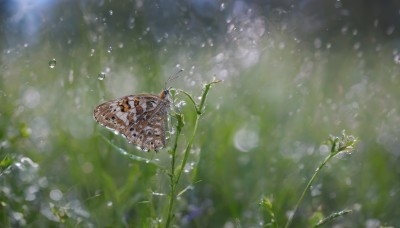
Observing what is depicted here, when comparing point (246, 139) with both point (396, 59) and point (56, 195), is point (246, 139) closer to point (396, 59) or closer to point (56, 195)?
point (56, 195)

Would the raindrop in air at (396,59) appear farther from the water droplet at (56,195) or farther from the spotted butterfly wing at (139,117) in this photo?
the water droplet at (56,195)

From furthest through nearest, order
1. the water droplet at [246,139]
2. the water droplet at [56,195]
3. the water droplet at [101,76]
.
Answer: the water droplet at [246,139] → the water droplet at [101,76] → the water droplet at [56,195]

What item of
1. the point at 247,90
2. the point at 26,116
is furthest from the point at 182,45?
the point at 26,116

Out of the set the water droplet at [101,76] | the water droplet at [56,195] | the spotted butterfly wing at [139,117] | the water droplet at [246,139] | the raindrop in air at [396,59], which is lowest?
the water droplet at [56,195]

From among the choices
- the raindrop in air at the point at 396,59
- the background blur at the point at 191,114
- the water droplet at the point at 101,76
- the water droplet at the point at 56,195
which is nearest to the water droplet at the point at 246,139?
the background blur at the point at 191,114

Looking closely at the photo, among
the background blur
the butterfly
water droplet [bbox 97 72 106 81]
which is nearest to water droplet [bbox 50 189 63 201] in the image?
the background blur

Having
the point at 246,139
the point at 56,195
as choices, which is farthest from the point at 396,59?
the point at 56,195

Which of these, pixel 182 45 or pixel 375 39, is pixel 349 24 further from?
pixel 182 45
